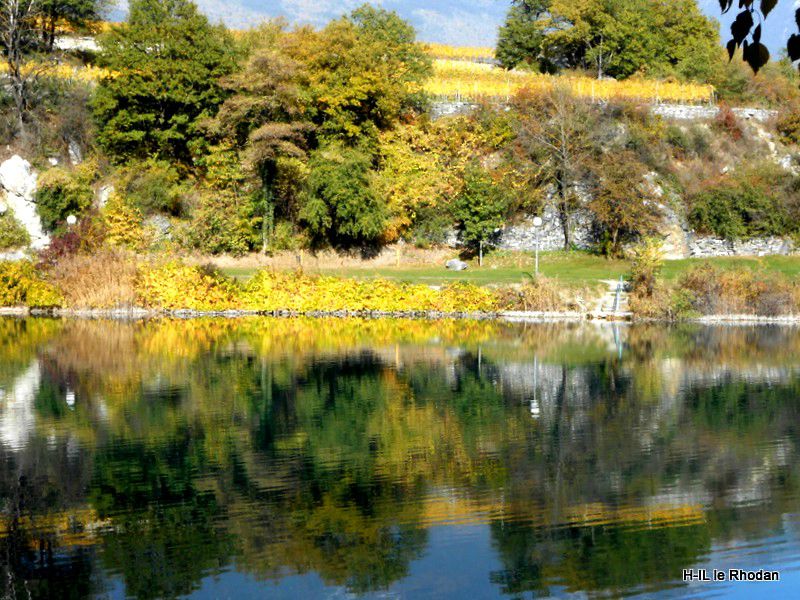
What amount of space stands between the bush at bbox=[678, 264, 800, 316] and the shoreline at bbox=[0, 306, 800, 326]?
0.79 feet

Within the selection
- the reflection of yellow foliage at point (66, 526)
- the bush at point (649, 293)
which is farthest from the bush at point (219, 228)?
the reflection of yellow foliage at point (66, 526)

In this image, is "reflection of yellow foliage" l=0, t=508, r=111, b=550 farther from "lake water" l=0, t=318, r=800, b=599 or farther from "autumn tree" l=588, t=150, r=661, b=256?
"autumn tree" l=588, t=150, r=661, b=256

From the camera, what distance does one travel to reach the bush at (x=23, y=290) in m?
34.1

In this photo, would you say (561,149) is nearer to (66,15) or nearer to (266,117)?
(266,117)

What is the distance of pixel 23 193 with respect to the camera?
41.2m

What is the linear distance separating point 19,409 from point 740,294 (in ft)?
75.1

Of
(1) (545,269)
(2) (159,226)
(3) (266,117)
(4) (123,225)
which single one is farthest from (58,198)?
(1) (545,269)

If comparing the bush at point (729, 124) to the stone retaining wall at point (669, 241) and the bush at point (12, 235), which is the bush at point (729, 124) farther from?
the bush at point (12, 235)

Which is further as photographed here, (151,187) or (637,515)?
(151,187)

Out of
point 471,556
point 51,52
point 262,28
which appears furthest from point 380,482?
point 51,52

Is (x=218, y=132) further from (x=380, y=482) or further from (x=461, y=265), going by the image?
(x=380, y=482)

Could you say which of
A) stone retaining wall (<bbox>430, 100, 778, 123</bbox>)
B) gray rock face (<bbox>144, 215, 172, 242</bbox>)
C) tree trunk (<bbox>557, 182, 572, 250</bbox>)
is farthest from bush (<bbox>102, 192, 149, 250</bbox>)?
stone retaining wall (<bbox>430, 100, 778, 123</bbox>)

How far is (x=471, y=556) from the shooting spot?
10945 millimetres

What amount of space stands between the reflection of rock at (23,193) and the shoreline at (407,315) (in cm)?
649
